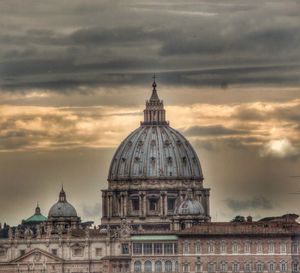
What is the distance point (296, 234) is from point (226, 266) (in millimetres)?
6142

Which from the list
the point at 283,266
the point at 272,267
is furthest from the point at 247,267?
the point at 283,266

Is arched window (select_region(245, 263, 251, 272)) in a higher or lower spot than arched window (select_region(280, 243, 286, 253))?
lower

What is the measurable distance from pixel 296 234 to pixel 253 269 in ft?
14.5

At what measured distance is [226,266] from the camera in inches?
7869

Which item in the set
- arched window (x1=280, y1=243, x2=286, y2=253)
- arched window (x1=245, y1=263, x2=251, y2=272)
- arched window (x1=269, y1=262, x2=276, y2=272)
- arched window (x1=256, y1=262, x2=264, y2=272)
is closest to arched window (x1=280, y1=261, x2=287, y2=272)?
arched window (x1=269, y1=262, x2=276, y2=272)

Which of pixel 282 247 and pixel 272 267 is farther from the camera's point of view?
pixel 282 247

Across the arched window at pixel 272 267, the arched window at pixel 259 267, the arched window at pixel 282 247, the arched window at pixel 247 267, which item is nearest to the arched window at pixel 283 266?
the arched window at pixel 272 267

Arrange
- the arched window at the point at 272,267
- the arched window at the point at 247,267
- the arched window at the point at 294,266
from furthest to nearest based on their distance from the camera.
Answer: the arched window at the point at 247,267 < the arched window at the point at 272,267 < the arched window at the point at 294,266

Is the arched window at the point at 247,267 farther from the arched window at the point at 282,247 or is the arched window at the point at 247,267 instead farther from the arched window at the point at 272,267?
the arched window at the point at 282,247

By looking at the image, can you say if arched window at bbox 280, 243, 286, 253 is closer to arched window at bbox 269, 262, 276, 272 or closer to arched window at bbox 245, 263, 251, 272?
arched window at bbox 269, 262, 276, 272

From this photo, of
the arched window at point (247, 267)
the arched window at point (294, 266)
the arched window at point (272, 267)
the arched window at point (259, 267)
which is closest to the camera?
the arched window at point (294, 266)

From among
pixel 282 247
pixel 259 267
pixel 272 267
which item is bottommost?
pixel 272 267

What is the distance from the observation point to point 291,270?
19925 centimetres

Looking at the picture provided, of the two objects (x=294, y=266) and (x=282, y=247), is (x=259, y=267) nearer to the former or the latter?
(x=282, y=247)
